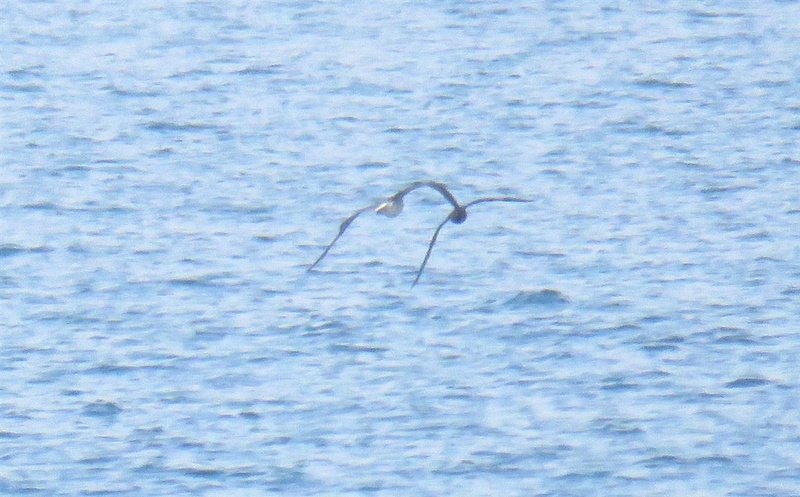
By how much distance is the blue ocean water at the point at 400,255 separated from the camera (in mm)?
17078

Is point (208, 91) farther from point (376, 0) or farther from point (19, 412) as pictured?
point (19, 412)

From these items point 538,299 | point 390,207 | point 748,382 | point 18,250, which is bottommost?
point 748,382

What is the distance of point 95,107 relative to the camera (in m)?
28.8

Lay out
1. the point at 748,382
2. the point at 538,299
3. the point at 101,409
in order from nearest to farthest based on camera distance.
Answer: the point at 101,409
the point at 748,382
the point at 538,299

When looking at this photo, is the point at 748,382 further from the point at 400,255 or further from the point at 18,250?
the point at 18,250

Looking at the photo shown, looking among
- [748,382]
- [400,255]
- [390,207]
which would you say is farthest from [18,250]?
[390,207]

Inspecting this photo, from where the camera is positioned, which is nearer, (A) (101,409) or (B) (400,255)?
(A) (101,409)

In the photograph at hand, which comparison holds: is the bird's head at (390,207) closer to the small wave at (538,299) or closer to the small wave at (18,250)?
the small wave at (538,299)

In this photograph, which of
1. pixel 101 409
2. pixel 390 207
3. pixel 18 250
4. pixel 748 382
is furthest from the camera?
pixel 18 250

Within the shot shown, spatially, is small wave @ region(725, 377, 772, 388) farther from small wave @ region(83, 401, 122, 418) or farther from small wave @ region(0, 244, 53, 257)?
small wave @ region(0, 244, 53, 257)

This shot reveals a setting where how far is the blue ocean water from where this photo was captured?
17.1 meters

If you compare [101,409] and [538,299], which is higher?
[101,409]

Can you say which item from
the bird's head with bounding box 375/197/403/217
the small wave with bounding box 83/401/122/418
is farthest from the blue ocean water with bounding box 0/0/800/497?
the bird's head with bounding box 375/197/403/217

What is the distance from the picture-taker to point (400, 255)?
21.9m
